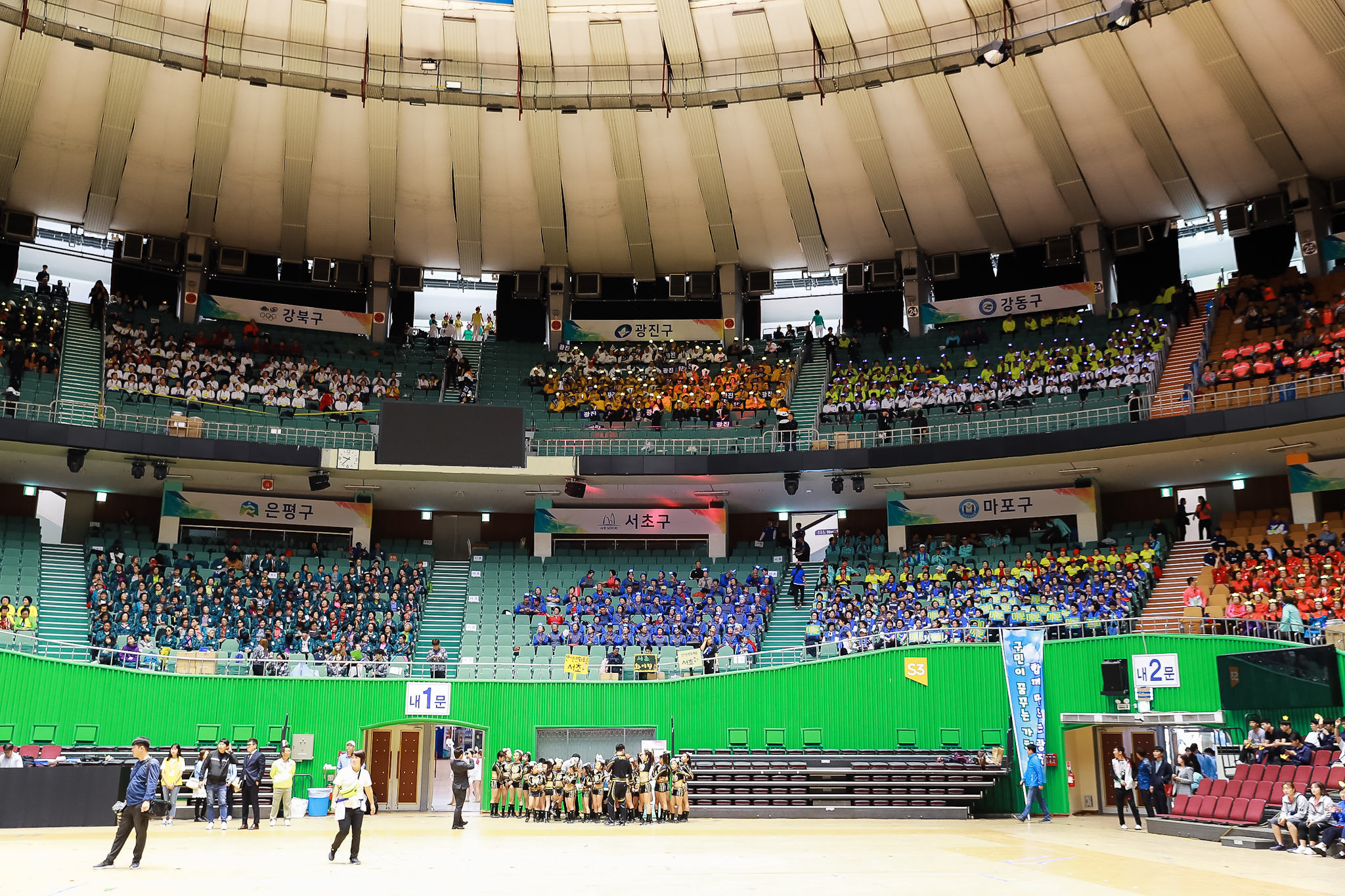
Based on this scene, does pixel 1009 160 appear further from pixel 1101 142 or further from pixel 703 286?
pixel 703 286

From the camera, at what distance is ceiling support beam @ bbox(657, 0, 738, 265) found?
→ 3284cm

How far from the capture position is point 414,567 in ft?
124

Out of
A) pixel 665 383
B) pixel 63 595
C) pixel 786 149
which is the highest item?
pixel 786 149

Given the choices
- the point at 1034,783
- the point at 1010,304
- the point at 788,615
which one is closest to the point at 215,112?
the point at 788,615

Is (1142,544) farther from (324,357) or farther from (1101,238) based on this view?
(324,357)

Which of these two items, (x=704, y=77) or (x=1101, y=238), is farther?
(x=1101, y=238)

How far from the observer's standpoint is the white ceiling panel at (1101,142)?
33.1 m

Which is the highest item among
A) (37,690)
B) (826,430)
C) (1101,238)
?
(1101,238)

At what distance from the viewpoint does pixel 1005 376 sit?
37.7 meters

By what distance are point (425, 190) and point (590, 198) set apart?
5689 mm

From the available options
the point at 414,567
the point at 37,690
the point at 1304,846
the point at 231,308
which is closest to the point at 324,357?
the point at 231,308

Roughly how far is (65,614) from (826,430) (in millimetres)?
23644

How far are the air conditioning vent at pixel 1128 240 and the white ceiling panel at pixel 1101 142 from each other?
33 centimetres

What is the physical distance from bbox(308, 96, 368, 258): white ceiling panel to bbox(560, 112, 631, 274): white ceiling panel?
261 inches
